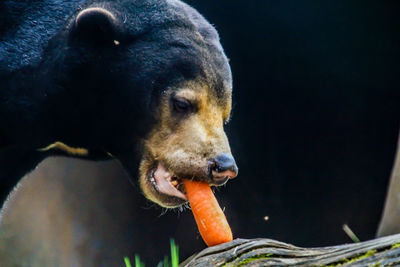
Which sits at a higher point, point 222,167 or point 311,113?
point 222,167

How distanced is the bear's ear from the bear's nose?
751mm

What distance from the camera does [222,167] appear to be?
271 cm

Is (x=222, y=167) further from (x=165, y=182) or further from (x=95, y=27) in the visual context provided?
(x=95, y=27)

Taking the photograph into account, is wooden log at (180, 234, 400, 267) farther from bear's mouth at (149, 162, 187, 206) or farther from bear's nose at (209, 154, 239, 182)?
bear's mouth at (149, 162, 187, 206)

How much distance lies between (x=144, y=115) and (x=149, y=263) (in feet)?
13.0

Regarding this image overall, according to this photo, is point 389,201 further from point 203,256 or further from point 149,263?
point 203,256

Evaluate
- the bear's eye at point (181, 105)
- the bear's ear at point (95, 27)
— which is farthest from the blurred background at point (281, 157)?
the bear's eye at point (181, 105)

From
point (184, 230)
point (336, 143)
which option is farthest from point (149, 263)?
point (336, 143)

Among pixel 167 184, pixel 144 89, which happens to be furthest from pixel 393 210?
pixel 144 89

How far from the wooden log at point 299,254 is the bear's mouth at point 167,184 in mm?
639

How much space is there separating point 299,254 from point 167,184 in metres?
0.92

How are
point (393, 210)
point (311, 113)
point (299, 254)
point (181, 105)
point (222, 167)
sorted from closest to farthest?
1. point (299, 254)
2. point (222, 167)
3. point (181, 105)
4. point (393, 210)
5. point (311, 113)

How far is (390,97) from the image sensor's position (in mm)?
6438

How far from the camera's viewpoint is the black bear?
9.39 feet
